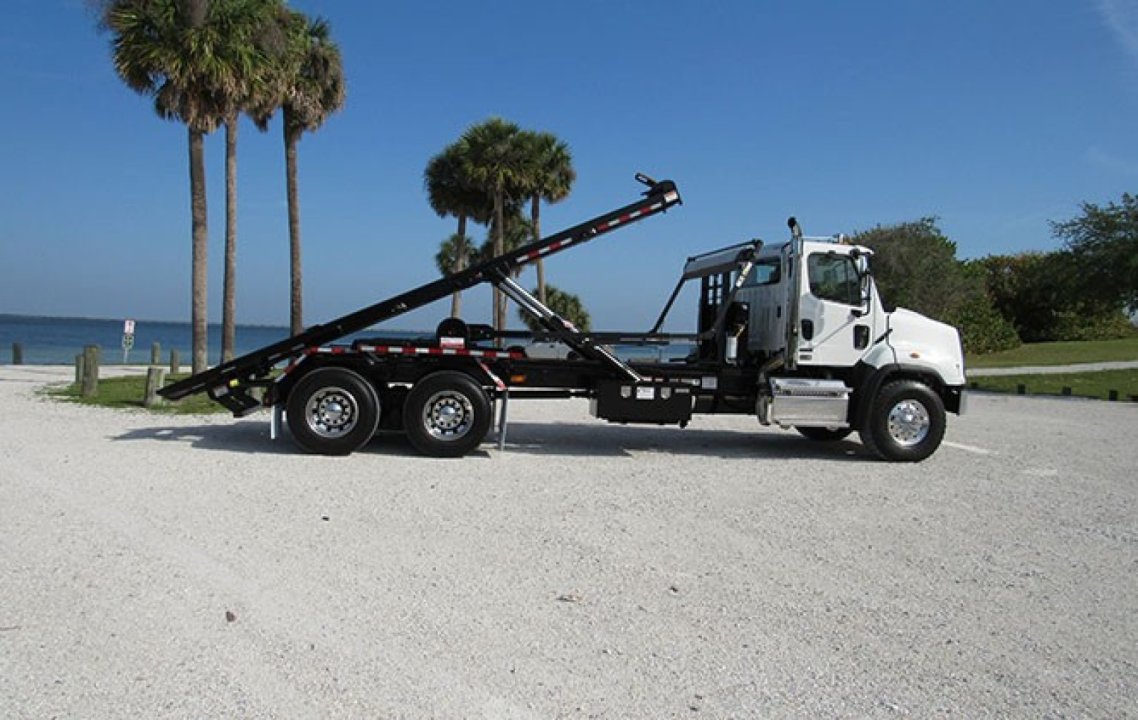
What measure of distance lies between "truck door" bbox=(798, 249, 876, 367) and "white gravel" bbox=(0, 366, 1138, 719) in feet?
5.16

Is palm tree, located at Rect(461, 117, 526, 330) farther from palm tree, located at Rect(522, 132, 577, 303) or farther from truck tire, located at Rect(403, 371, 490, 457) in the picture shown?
truck tire, located at Rect(403, 371, 490, 457)

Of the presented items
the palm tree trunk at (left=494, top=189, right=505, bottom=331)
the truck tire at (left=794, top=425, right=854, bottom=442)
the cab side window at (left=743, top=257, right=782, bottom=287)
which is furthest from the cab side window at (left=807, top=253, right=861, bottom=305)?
the palm tree trunk at (left=494, top=189, right=505, bottom=331)

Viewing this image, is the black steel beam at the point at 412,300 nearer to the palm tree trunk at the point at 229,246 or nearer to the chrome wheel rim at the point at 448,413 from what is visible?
the chrome wheel rim at the point at 448,413

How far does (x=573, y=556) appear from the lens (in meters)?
6.00

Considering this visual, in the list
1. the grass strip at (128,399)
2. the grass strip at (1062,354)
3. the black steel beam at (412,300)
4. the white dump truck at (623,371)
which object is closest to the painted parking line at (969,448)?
the white dump truck at (623,371)

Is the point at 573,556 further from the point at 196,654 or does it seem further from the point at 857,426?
the point at 857,426

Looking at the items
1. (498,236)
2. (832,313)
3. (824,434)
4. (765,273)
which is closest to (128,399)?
(765,273)

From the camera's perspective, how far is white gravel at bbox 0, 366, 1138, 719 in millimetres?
3822

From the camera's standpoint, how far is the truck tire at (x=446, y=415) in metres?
10.1

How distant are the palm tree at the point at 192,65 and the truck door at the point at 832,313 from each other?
12704 mm

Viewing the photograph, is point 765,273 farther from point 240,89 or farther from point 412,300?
point 240,89

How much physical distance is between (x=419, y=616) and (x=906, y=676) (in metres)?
2.45

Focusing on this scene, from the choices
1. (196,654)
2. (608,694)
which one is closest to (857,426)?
→ (608,694)

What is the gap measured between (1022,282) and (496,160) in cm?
3968
